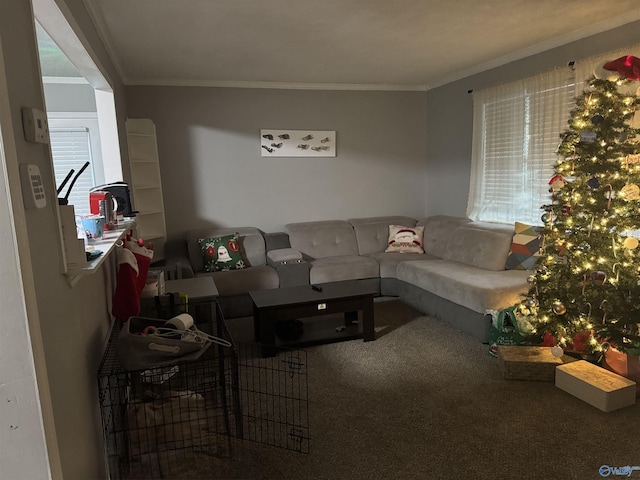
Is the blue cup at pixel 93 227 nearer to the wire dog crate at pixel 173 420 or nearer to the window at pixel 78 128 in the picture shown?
the wire dog crate at pixel 173 420

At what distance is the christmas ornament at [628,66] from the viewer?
273 centimetres

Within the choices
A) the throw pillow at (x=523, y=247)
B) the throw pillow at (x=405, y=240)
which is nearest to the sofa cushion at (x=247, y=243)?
the throw pillow at (x=405, y=240)

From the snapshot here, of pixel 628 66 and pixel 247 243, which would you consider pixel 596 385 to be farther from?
pixel 247 243

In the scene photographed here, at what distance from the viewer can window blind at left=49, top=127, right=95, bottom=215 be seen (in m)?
4.01

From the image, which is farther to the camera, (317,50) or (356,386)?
(317,50)

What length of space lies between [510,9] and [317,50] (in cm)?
152

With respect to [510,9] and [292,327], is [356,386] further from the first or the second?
[510,9]

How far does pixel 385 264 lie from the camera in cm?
473

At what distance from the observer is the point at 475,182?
487 cm

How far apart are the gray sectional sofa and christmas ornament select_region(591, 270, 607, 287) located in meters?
0.74

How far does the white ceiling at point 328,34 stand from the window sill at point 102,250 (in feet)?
4.42

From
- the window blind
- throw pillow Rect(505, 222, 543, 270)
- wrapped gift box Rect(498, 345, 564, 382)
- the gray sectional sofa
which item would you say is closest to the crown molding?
the window blind

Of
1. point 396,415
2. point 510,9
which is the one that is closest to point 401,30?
point 510,9

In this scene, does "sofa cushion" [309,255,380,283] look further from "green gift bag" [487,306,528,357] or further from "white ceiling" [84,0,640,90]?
"white ceiling" [84,0,640,90]
